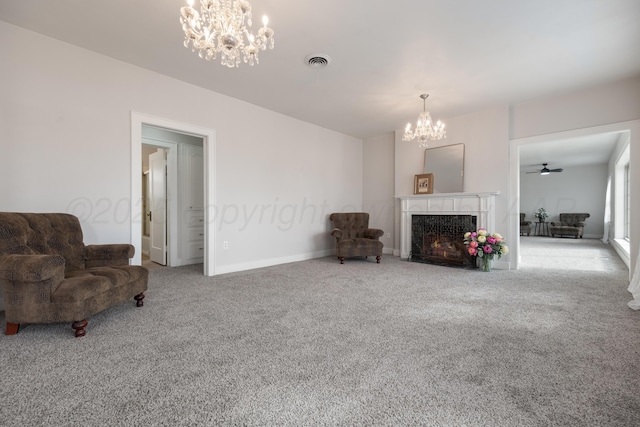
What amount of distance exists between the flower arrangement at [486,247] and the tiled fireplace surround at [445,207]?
27cm

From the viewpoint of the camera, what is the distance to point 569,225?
10070 millimetres

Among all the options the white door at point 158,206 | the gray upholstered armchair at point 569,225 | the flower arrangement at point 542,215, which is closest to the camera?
the white door at point 158,206

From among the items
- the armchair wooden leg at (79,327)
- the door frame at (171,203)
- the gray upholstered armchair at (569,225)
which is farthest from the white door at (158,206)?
the gray upholstered armchair at (569,225)

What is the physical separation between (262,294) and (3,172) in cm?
261

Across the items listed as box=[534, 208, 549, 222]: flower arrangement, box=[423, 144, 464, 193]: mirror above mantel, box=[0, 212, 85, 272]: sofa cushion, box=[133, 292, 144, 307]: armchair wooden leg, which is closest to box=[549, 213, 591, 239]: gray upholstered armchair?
box=[534, 208, 549, 222]: flower arrangement

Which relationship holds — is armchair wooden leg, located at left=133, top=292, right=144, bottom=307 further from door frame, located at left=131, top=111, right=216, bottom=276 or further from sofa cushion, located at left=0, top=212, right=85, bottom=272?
door frame, located at left=131, top=111, right=216, bottom=276

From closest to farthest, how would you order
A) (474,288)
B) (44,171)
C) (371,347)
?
(371,347) < (44,171) < (474,288)

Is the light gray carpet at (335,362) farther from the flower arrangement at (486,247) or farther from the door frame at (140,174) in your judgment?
the flower arrangement at (486,247)

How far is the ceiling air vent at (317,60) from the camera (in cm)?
304

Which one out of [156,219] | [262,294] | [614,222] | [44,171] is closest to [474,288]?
[262,294]

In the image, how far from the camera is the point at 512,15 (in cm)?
241

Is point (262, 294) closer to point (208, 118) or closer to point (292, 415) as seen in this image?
point (292, 415)

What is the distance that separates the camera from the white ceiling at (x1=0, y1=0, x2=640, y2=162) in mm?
2348

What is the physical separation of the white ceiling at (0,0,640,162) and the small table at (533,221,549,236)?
9168 millimetres
